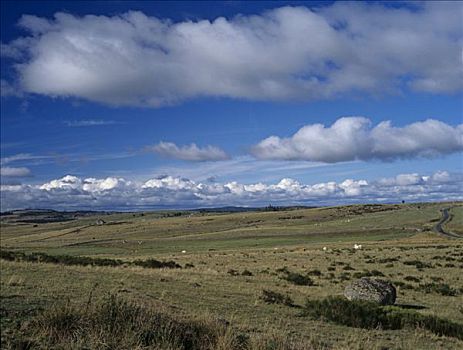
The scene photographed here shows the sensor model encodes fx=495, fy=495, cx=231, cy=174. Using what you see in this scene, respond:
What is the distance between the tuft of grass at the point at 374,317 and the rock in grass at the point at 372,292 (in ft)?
6.54

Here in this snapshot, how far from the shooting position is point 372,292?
22953 millimetres

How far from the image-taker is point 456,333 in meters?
17.6

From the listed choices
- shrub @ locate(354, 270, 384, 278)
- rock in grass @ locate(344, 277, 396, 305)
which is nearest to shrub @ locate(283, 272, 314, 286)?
shrub @ locate(354, 270, 384, 278)

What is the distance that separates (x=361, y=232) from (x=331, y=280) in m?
83.6

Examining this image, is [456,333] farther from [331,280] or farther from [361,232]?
[361,232]

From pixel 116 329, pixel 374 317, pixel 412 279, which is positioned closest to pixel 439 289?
pixel 412 279

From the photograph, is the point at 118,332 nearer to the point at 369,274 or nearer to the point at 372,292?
the point at 372,292

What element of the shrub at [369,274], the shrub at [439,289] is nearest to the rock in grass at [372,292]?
the shrub at [439,289]

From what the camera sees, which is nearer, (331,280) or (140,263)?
(331,280)

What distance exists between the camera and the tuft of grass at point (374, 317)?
59.0 feet

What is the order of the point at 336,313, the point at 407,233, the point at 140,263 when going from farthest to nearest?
the point at 407,233
the point at 140,263
the point at 336,313

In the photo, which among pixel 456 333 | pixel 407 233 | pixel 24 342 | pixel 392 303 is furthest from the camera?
pixel 407 233

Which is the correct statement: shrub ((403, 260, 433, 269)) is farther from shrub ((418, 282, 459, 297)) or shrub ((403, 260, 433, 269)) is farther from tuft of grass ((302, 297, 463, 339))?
tuft of grass ((302, 297, 463, 339))

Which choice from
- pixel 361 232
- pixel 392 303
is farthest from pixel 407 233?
pixel 392 303
